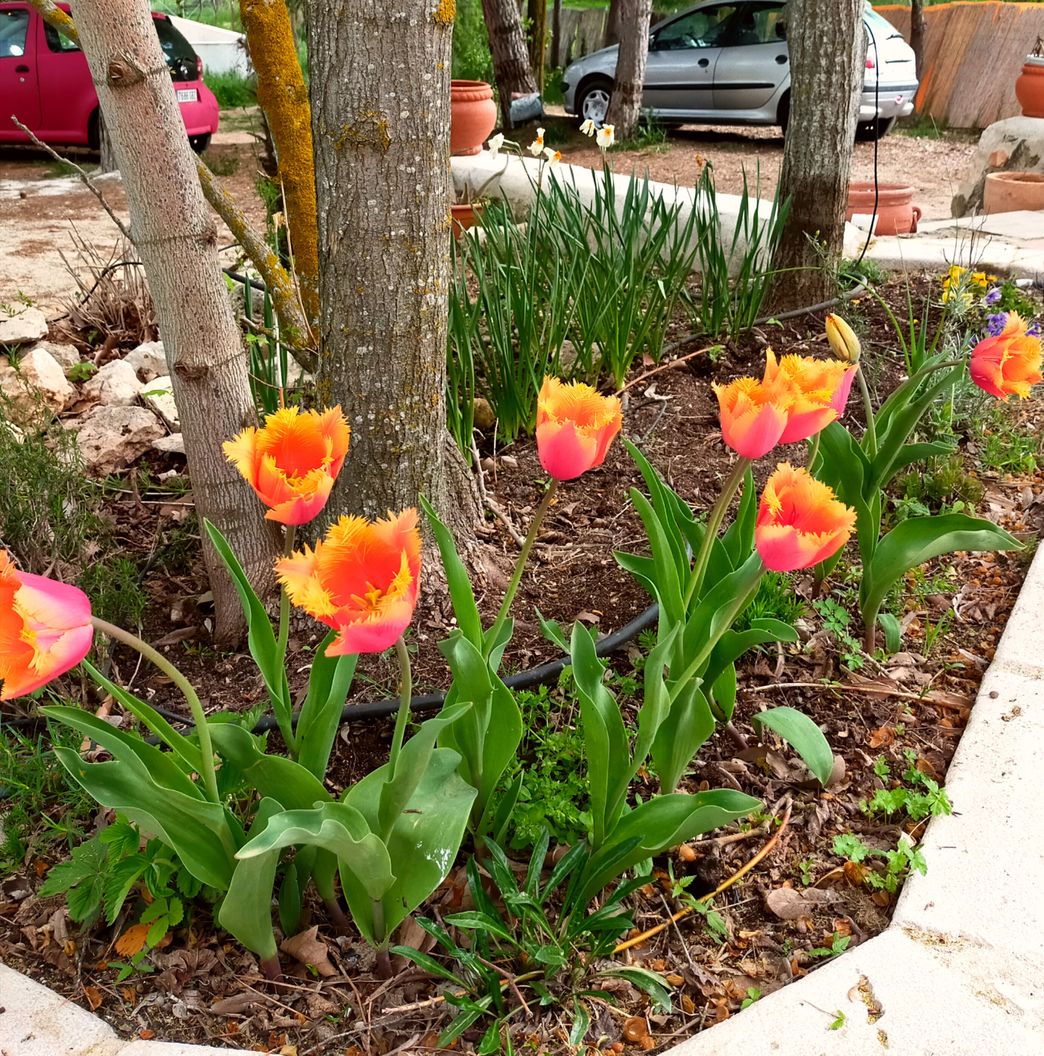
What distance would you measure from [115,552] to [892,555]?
175 cm

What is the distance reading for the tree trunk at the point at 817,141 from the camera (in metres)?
3.36

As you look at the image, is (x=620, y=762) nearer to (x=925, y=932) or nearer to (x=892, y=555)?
(x=925, y=932)

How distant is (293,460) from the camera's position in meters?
1.18

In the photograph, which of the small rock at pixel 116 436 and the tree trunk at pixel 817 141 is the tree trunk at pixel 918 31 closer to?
the tree trunk at pixel 817 141

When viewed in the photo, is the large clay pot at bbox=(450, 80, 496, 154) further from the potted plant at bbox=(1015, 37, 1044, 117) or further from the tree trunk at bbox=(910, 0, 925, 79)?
the tree trunk at bbox=(910, 0, 925, 79)

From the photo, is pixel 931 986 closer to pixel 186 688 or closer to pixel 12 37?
pixel 186 688

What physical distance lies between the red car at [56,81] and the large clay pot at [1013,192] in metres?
7.00

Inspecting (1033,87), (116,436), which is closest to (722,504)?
(116,436)

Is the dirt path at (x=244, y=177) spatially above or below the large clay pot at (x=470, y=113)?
below

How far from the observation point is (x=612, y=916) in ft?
4.62

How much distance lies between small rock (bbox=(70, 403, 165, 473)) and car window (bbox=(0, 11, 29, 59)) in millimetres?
8210

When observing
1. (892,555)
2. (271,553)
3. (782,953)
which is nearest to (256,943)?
(782,953)

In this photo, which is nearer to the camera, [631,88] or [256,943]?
[256,943]

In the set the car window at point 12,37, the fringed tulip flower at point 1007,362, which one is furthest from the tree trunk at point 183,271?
the car window at point 12,37
